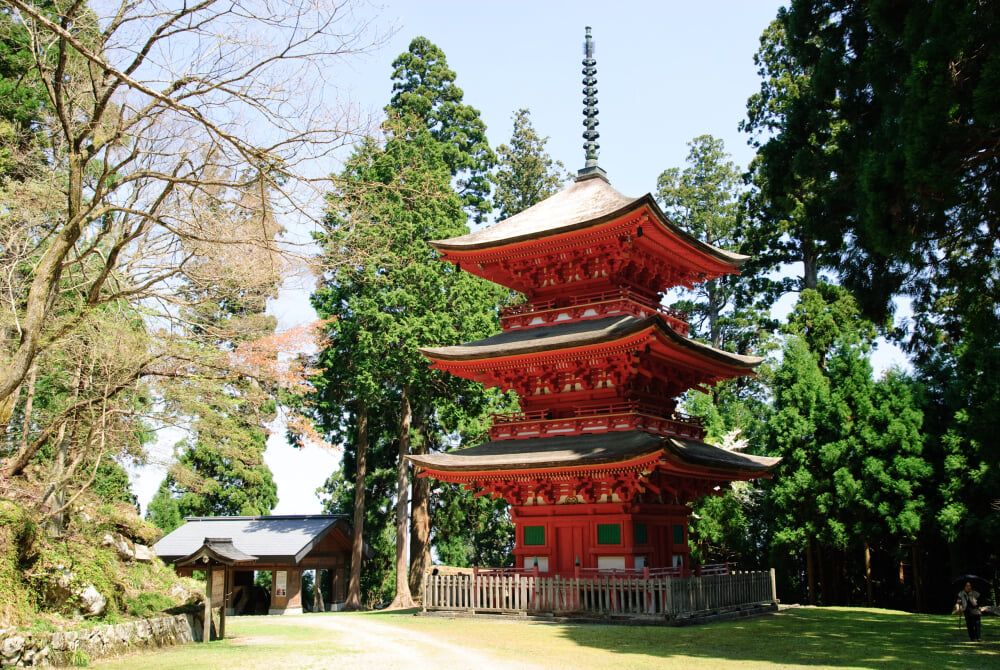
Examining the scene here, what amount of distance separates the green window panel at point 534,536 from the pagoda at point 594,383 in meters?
0.04

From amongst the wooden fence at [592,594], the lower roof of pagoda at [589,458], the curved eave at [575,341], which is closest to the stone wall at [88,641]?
the wooden fence at [592,594]

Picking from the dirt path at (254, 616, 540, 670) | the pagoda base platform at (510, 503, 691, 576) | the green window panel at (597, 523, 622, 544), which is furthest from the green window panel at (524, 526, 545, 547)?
the dirt path at (254, 616, 540, 670)

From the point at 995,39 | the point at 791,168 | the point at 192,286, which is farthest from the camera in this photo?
the point at 791,168

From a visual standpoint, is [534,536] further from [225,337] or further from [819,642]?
[225,337]

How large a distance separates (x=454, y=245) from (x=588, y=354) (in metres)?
5.38

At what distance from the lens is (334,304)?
30484mm

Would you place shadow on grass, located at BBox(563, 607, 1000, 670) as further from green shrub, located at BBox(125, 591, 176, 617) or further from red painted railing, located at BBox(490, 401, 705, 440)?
green shrub, located at BBox(125, 591, 176, 617)

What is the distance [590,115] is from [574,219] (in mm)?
5433

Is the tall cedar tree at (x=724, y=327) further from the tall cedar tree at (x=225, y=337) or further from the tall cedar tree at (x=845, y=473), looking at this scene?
the tall cedar tree at (x=225, y=337)

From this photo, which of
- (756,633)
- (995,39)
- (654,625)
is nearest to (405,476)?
(654,625)

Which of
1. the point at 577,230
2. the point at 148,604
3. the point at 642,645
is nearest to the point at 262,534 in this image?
the point at 148,604

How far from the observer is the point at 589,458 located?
692 inches

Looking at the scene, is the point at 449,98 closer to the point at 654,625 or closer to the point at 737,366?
the point at 737,366

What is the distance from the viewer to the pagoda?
61.3 ft
